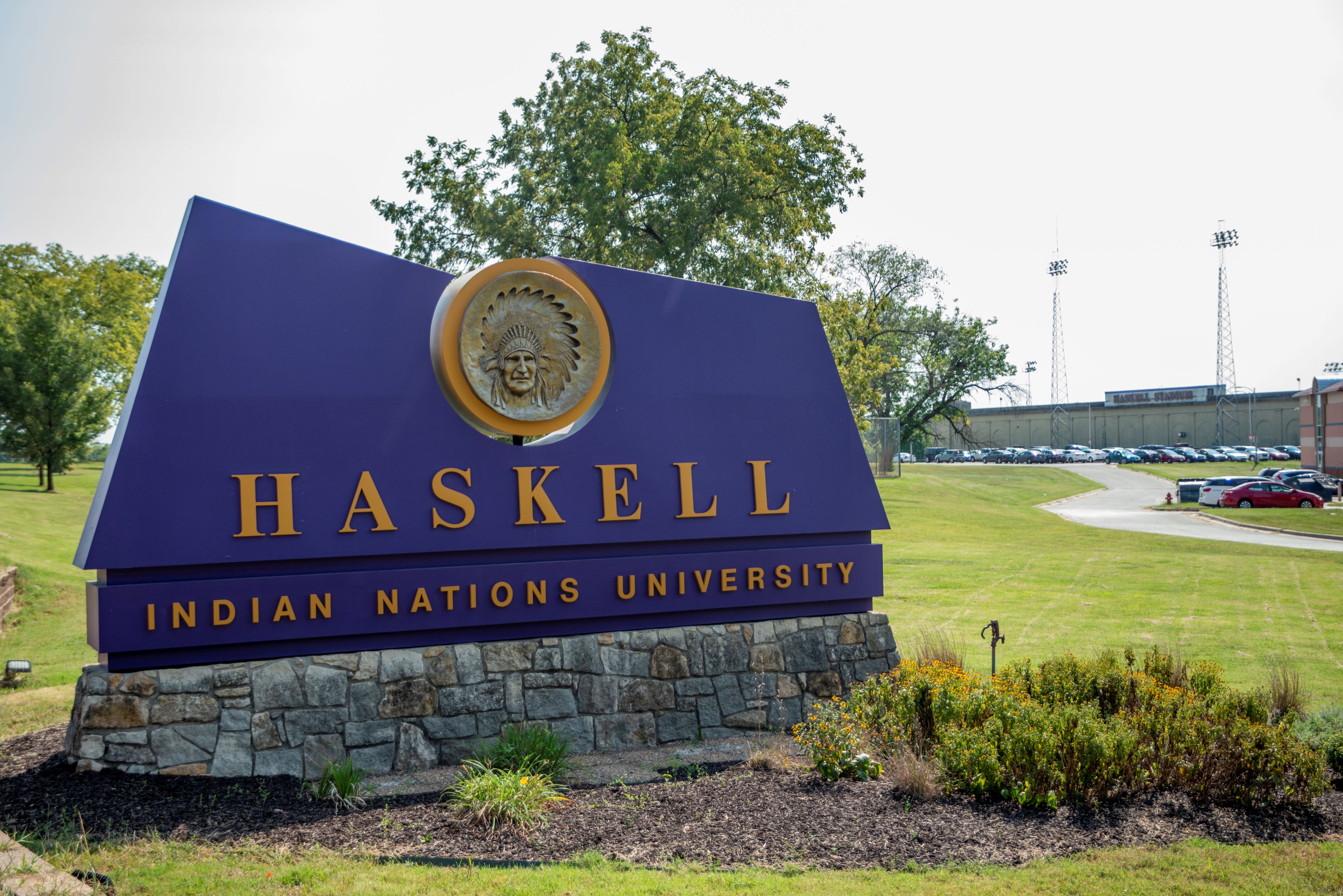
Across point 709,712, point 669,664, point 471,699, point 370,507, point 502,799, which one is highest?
point 370,507

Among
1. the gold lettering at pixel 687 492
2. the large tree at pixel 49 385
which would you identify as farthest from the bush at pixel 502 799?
the large tree at pixel 49 385

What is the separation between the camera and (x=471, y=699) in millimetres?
7949

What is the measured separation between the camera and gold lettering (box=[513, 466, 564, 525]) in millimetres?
8297

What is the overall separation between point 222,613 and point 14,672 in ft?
15.9

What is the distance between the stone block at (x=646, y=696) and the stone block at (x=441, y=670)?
155cm

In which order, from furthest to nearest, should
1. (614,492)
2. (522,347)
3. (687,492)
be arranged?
(687,492) < (614,492) < (522,347)

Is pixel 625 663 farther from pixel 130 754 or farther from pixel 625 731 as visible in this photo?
pixel 130 754

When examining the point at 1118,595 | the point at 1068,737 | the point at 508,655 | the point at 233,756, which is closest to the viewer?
the point at 1068,737

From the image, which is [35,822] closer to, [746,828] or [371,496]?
[371,496]

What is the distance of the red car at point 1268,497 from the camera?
3556 cm

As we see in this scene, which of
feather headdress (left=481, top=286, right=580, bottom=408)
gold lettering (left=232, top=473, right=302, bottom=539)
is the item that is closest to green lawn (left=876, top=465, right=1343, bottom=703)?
feather headdress (left=481, top=286, right=580, bottom=408)

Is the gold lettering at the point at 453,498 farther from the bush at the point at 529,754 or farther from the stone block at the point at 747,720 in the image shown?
the stone block at the point at 747,720

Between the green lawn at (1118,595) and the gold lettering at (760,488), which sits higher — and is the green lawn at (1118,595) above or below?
below

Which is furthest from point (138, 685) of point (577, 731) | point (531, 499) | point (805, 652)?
point (805, 652)
